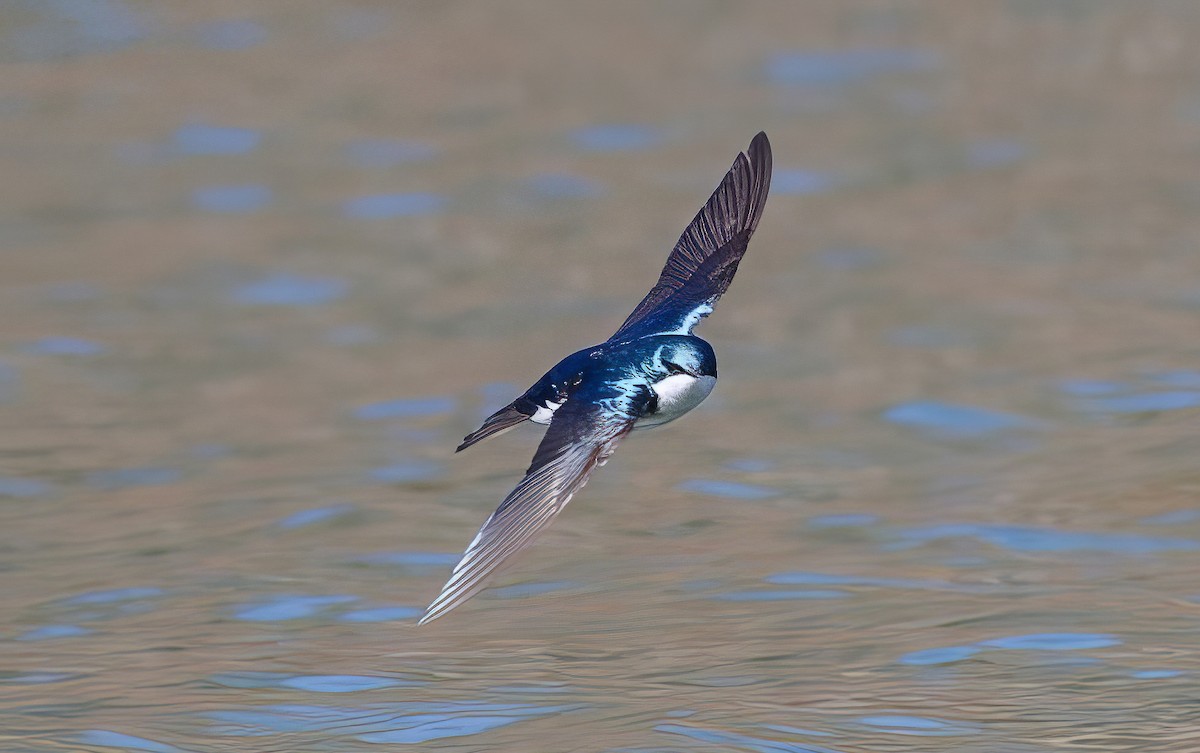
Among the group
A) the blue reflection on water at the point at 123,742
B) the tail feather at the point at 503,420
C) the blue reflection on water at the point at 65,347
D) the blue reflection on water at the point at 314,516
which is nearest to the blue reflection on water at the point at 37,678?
the blue reflection on water at the point at 123,742

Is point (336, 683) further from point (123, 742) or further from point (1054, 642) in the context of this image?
point (1054, 642)

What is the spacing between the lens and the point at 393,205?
13.3 m

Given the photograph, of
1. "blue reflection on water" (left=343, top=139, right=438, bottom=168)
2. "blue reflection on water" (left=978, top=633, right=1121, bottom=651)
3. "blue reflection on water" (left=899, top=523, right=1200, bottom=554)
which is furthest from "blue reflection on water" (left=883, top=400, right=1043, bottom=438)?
"blue reflection on water" (left=343, top=139, right=438, bottom=168)

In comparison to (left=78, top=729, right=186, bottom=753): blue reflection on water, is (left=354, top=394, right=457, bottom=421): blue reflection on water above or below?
above

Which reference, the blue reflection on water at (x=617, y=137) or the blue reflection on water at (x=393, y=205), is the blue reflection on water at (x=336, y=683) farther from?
the blue reflection on water at (x=617, y=137)

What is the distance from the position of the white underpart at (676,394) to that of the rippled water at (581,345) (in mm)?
1144

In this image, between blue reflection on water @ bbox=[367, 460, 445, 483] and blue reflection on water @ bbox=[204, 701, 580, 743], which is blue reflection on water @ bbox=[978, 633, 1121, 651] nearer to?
blue reflection on water @ bbox=[204, 701, 580, 743]

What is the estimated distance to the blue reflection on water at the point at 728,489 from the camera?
9.15 meters

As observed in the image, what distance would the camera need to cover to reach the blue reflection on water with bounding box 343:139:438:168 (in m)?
13.9

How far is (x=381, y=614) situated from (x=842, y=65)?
832 cm

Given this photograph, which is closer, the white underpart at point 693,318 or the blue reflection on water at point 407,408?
the white underpart at point 693,318

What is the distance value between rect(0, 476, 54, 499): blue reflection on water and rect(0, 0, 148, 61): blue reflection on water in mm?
6245

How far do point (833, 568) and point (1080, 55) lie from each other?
317 inches

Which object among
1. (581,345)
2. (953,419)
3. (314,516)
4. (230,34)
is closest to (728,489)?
(953,419)
